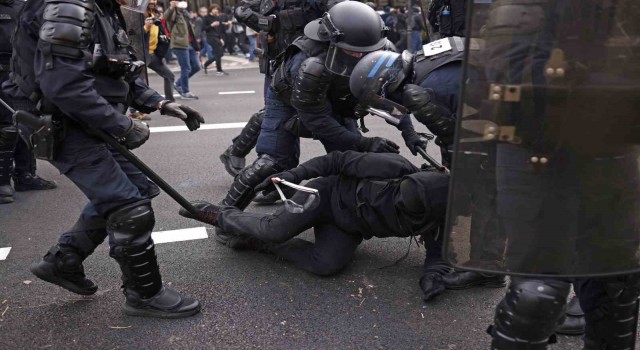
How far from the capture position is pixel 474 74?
1658 mm

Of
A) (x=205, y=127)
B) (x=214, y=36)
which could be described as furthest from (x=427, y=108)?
(x=214, y=36)

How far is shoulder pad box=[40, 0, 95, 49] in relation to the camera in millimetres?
2338

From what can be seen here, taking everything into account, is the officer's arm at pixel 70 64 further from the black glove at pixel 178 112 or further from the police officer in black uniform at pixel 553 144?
the police officer in black uniform at pixel 553 144

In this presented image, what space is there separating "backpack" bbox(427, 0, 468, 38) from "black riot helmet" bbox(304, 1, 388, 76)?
0.93 metres

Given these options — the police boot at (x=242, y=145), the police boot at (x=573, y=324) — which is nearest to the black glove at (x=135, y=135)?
the police boot at (x=573, y=324)

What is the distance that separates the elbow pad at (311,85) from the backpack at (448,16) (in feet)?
3.89

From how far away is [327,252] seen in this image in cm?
326

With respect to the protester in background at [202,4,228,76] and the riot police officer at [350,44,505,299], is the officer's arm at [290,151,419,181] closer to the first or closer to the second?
the riot police officer at [350,44,505,299]

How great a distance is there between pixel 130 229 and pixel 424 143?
6.11ft

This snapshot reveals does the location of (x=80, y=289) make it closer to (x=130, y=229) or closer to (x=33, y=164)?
(x=130, y=229)

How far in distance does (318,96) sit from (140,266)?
130 centimetres

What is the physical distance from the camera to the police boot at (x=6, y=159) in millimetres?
4551

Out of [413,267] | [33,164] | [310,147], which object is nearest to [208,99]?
[310,147]

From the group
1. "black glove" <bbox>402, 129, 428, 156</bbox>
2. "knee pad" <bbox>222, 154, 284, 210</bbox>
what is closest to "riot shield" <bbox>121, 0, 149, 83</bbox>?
"knee pad" <bbox>222, 154, 284, 210</bbox>
